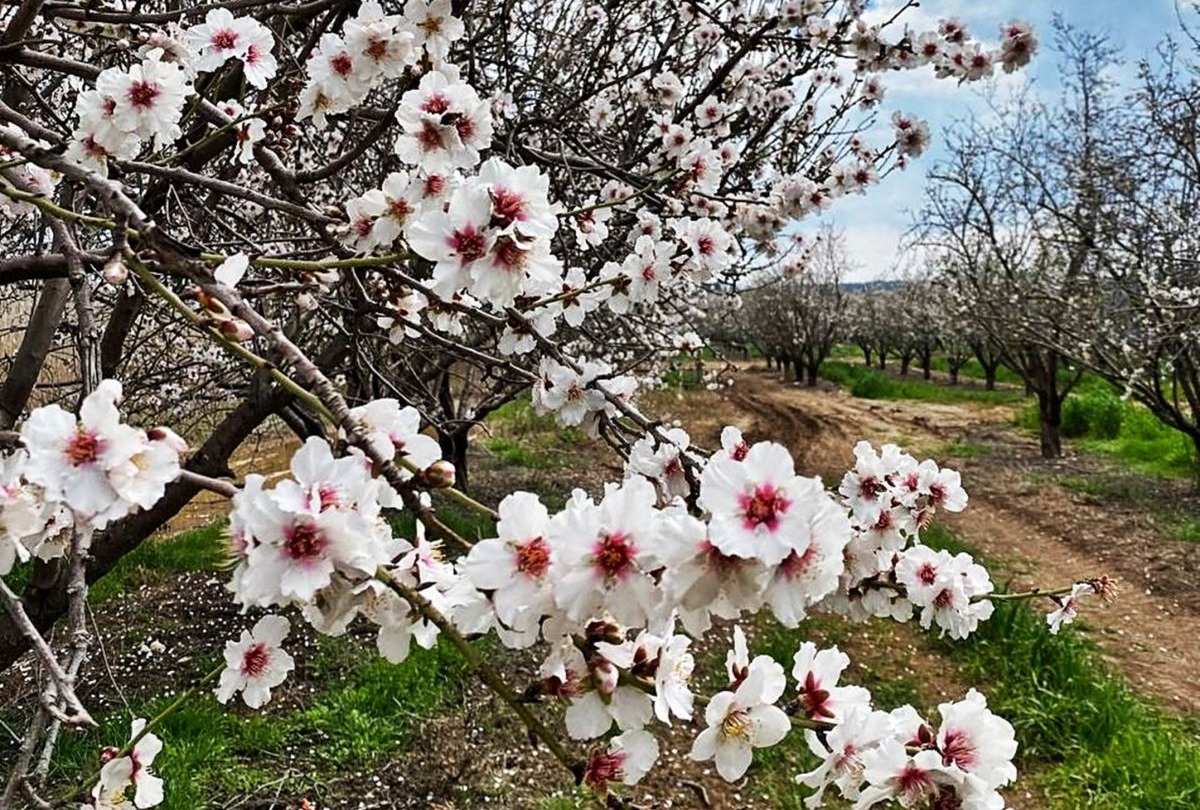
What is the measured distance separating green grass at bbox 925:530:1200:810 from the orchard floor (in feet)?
0.51

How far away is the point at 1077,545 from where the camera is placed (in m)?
7.53

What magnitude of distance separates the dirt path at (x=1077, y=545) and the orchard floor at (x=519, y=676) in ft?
0.06

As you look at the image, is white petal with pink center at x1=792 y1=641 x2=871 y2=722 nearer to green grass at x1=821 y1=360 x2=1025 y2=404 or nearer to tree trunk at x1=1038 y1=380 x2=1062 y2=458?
tree trunk at x1=1038 y1=380 x2=1062 y2=458

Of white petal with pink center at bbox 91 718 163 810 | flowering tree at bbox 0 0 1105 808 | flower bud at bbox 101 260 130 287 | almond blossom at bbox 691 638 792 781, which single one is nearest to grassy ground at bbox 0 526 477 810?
flowering tree at bbox 0 0 1105 808

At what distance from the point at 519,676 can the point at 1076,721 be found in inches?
102

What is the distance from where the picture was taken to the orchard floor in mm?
3459

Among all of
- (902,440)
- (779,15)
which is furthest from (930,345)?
(779,15)

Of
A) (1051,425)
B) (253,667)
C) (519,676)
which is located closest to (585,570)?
(253,667)

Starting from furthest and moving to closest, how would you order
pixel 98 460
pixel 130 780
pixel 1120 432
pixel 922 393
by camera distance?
1. pixel 922 393
2. pixel 1120 432
3. pixel 130 780
4. pixel 98 460

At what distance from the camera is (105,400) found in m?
0.84

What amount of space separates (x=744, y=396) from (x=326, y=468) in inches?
794

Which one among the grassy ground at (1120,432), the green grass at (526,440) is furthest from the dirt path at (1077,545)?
the green grass at (526,440)

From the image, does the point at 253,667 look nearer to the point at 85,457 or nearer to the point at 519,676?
the point at 85,457

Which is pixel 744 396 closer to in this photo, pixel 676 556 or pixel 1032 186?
pixel 1032 186
